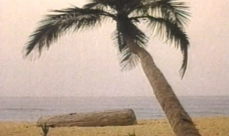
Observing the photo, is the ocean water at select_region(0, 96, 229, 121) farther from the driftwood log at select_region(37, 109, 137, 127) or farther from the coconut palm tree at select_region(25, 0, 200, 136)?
the coconut palm tree at select_region(25, 0, 200, 136)

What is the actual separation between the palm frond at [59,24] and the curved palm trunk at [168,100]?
1120mm

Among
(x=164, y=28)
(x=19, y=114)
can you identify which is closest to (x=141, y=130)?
(x=164, y=28)

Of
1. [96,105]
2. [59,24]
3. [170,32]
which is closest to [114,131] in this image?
[170,32]

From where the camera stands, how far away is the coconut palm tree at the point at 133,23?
1073cm

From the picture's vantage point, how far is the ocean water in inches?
1130

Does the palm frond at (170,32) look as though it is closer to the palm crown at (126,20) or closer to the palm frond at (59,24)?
the palm crown at (126,20)

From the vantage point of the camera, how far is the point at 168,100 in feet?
33.6

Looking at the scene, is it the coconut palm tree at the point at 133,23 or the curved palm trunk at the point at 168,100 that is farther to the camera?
the coconut palm tree at the point at 133,23

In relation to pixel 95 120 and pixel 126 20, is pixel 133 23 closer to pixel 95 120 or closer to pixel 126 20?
pixel 126 20

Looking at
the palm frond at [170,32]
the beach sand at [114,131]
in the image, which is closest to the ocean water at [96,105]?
the beach sand at [114,131]

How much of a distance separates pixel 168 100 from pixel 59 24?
8.25ft

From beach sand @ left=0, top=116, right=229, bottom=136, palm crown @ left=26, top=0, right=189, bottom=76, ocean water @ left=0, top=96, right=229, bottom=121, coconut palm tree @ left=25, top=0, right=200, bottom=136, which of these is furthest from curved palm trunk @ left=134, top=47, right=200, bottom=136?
ocean water @ left=0, top=96, right=229, bottom=121

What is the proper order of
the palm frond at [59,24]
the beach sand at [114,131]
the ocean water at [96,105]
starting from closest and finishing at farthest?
the palm frond at [59,24] → the beach sand at [114,131] → the ocean water at [96,105]

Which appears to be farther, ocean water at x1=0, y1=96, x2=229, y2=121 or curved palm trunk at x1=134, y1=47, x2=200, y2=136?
ocean water at x1=0, y1=96, x2=229, y2=121
